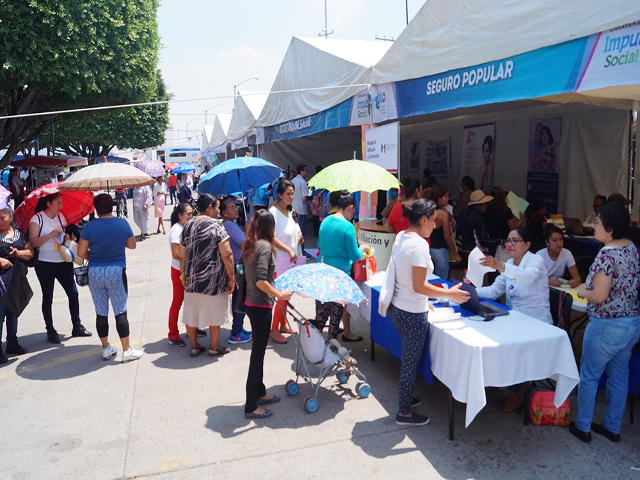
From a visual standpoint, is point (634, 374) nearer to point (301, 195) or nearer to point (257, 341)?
point (257, 341)

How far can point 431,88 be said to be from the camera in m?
6.46

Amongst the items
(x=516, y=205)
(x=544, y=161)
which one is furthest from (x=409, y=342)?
(x=544, y=161)

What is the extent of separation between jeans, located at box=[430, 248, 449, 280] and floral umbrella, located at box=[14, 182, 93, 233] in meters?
4.42

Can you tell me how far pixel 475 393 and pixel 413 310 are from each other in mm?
683

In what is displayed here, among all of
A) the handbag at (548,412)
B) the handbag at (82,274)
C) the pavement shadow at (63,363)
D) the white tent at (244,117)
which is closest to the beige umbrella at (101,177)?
the handbag at (82,274)

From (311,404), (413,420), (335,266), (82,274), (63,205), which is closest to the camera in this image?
(413,420)

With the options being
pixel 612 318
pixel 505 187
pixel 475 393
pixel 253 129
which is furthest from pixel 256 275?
pixel 253 129

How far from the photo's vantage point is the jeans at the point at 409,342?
3.50m

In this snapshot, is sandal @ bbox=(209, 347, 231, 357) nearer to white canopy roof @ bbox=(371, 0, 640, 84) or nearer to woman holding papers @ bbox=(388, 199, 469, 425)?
woman holding papers @ bbox=(388, 199, 469, 425)

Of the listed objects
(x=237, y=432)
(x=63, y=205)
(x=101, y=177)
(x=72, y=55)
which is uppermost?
(x=72, y=55)

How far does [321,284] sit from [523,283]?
5.62 feet

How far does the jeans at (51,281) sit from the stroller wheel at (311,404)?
343cm

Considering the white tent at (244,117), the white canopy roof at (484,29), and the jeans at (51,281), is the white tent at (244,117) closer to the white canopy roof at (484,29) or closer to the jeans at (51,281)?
the white canopy roof at (484,29)

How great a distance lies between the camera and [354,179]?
5.51m
